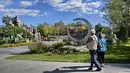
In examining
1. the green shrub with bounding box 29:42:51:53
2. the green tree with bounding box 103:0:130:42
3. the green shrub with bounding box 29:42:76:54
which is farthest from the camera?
the green tree with bounding box 103:0:130:42

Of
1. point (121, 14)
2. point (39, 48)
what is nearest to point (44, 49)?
point (39, 48)

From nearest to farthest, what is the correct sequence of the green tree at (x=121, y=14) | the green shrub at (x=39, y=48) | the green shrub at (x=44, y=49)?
the green shrub at (x=44, y=49) → the green shrub at (x=39, y=48) → the green tree at (x=121, y=14)

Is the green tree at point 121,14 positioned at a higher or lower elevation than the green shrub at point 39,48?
higher

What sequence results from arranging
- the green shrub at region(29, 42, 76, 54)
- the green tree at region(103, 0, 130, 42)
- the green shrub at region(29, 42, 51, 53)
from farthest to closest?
the green tree at region(103, 0, 130, 42)
the green shrub at region(29, 42, 51, 53)
the green shrub at region(29, 42, 76, 54)

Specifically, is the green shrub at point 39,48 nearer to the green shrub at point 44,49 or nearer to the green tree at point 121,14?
the green shrub at point 44,49

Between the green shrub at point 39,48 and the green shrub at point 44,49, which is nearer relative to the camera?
the green shrub at point 44,49

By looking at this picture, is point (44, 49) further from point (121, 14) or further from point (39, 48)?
point (121, 14)

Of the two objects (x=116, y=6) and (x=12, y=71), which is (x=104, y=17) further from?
(x=12, y=71)

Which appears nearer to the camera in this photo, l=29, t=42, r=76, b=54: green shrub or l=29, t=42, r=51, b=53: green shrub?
l=29, t=42, r=76, b=54: green shrub

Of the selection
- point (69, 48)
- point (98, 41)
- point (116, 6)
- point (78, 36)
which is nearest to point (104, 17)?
point (116, 6)

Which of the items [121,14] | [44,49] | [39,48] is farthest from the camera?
[121,14]

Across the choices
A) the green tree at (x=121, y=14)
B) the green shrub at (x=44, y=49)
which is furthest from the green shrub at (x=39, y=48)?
the green tree at (x=121, y=14)

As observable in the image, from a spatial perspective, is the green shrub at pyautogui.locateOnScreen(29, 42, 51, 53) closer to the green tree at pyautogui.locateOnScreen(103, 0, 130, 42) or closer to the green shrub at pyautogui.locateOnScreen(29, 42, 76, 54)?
the green shrub at pyautogui.locateOnScreen(29, 42, 76, 54)

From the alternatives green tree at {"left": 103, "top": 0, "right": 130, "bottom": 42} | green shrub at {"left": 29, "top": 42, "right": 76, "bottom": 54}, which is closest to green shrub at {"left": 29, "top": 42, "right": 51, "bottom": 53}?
green shrub at {"left": 29, "top": 42, "right": 76, "bottom": 54}
